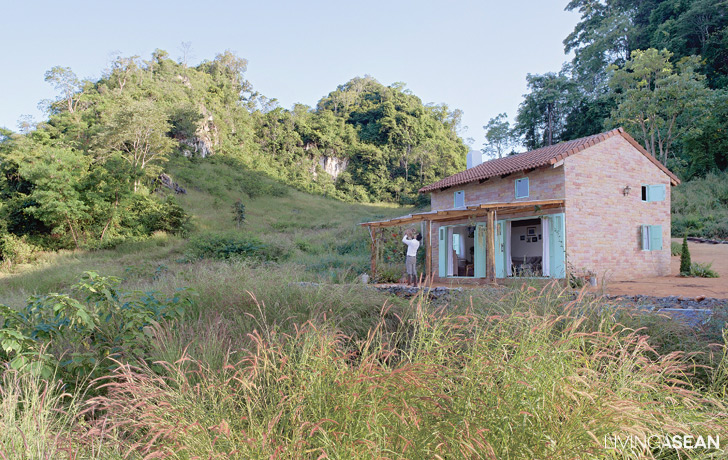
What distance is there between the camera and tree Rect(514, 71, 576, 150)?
4004 cm

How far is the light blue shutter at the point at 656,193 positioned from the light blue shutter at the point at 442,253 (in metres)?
7.02

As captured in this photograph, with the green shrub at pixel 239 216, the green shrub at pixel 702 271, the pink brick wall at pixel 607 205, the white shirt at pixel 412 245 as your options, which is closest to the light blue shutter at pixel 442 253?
the pink brick wall at pixel 607 205

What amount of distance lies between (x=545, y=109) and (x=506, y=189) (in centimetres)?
3015

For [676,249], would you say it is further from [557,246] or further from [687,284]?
[557,246]

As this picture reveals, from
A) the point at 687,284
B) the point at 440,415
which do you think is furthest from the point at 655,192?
the point at 440,415

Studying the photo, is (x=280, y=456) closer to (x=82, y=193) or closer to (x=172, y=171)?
(x=82, y=193)

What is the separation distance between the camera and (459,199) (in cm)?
1747

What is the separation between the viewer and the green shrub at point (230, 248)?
1978 cm

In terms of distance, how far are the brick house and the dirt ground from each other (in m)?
0.76

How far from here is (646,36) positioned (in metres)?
41.2

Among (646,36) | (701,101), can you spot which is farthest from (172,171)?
(646,36)

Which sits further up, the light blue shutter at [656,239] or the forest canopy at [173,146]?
the forest canopy at [173,146]

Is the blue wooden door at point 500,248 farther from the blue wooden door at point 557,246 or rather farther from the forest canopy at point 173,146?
the forest canopy at point 173,146

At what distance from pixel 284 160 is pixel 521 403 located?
55.6 m
